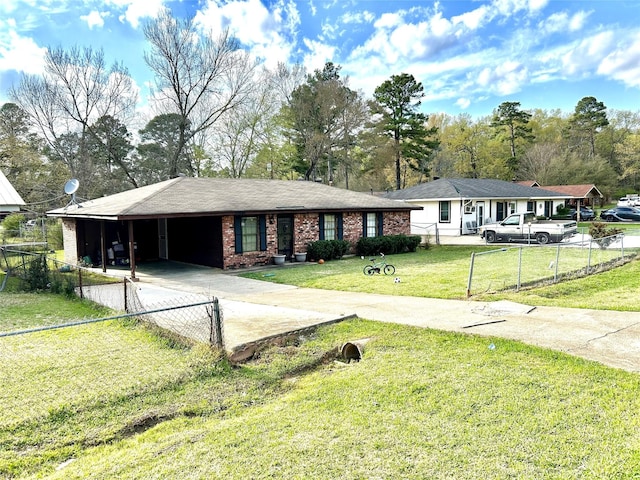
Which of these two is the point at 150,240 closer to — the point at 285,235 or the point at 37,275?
the point at 285,235

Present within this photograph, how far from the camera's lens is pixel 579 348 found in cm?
610

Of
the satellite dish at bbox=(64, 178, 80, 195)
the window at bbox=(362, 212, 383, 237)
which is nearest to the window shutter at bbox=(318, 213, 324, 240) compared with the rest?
the window at bbox=(362, 212, 383, 237)

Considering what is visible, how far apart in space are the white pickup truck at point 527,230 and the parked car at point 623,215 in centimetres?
1631

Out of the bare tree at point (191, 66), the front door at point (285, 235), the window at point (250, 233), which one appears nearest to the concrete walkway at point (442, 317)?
the window at point (250, 233)

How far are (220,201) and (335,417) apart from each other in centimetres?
1349

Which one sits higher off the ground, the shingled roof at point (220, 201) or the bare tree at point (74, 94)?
the bare tree at point (74, 94)

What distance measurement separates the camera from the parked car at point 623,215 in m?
34.4

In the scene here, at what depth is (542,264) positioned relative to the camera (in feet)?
45.9

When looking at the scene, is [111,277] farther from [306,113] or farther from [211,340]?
[306,113]

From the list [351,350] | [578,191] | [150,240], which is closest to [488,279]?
[351,350]

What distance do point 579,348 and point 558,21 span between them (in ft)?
68.6

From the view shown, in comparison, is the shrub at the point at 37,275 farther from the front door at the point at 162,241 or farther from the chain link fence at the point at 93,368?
the front door at the point at 162,241

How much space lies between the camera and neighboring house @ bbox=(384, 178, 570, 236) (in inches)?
1113

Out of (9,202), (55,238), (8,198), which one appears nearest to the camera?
(9,202)
